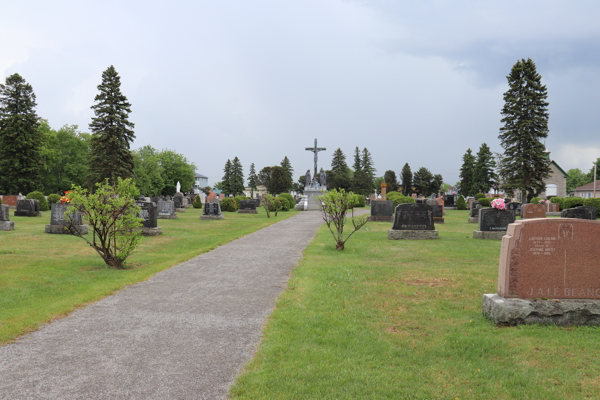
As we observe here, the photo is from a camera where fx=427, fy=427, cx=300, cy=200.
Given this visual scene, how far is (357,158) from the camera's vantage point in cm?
10494

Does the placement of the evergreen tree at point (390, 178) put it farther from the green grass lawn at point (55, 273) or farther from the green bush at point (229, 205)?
the green grass lawn at point (55, 273)

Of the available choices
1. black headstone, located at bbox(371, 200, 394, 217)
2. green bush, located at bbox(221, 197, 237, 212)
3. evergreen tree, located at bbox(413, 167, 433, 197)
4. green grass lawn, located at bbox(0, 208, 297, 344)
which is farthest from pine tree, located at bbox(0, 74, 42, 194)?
evergreen tree, located at bbox(413, 167, 433, 197)

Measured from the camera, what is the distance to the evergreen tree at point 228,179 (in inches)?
3986

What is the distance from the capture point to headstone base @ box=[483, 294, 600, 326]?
5.43m

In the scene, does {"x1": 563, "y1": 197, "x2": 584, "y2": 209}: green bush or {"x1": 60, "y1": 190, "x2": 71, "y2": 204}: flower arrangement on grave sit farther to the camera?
{"x1": 563, "y1": 197, "x2": 584, "y2": 209}: green bush

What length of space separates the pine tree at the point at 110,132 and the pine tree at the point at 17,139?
319 inches

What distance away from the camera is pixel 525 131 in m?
38.0

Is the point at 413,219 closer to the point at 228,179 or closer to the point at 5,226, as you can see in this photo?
the point at 5,226

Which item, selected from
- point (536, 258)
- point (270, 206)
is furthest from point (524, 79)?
point (536, 258)

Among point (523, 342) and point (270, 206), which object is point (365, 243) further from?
point (270, 206)

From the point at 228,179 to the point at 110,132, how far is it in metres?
58.2

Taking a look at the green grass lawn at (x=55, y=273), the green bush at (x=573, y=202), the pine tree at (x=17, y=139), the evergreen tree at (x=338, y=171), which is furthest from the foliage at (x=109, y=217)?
the evergreen tree at (x=338, y=171)

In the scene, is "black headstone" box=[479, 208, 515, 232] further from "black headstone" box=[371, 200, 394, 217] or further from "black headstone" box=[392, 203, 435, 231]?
"black headstone" box=[371, 200, 394, 217]

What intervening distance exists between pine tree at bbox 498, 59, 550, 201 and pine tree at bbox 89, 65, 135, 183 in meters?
37.7
